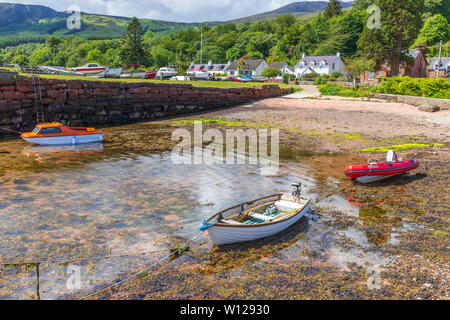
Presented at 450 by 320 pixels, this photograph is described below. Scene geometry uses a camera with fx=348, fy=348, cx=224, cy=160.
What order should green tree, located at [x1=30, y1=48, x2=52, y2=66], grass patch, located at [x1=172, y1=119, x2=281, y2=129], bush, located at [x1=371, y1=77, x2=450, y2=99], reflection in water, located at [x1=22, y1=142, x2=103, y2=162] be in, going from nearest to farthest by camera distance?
1. reflection in water, located at [x1=22, y1=142, x2=103, y2=162]
2. grass patch, located at [x1=172, y1=119, x2=281, y2=129]
3. bush, located at [x1=371, y1=77, x2=450, y2=99]
4. green tree, located at [x1=30, y1=48, x2=52, y2=66]

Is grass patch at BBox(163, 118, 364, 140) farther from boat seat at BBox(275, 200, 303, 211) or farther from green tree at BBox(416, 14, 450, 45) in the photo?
green tree at BBox(416, 14, 450, 45)

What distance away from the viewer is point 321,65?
93375 mm

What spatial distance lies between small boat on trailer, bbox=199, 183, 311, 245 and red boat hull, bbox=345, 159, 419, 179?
4007 millimetres

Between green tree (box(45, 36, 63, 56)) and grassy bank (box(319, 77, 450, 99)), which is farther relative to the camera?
green tree (box(45, 36, 63, 56))

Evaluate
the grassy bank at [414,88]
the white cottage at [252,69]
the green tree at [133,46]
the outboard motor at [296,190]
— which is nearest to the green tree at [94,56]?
the green tree at [133,46]

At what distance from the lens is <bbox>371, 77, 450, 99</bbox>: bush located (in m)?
35.9

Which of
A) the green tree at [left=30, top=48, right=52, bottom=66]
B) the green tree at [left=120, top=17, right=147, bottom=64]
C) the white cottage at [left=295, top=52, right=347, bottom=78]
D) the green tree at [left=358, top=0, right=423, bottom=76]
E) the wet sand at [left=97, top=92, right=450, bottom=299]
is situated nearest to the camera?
the wet sand at [left=97, top=92, right=450, bottom=299]

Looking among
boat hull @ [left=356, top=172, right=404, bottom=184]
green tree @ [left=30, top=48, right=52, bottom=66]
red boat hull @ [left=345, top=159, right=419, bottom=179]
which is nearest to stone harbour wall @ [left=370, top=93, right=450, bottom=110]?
red boat hull @ [left=345, top=159, right=419, bottom=179]

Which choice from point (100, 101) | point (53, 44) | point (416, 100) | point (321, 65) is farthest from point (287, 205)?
point (53, 44)

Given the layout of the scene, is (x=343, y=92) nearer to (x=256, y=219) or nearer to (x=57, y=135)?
(x=57, y=135)

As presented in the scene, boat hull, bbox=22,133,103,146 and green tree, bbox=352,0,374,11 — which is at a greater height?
green tree, bbox=352,0,374,11

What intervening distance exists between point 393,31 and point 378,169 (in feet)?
175

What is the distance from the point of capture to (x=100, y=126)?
26.5 metres
